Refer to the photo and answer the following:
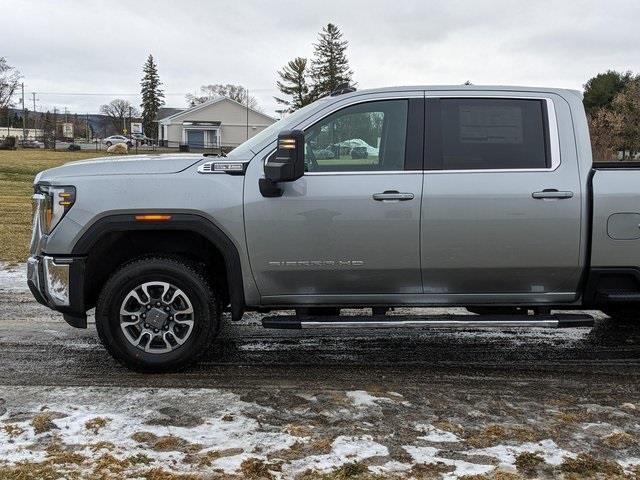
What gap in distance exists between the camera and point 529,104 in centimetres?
489

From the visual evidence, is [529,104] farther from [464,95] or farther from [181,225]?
[181,225]

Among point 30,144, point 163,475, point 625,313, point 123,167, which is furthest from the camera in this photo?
point 30,144

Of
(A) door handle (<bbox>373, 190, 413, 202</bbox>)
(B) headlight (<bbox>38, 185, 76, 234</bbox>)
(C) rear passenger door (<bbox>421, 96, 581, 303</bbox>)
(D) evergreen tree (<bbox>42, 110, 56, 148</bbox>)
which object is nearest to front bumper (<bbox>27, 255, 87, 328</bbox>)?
(B) headlight (<bbox>38, 185, 76, 234</bbox>)

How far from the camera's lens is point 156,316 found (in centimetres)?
471

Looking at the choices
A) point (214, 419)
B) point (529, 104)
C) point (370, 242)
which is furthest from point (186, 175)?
point (529, 104)

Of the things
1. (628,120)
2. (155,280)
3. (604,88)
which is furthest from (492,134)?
(604,88)

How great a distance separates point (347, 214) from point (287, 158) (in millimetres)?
574

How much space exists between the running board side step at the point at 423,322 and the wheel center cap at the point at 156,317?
718 mm

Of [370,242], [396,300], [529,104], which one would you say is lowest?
[396,300]

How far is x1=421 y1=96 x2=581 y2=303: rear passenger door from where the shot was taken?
4.63 metres

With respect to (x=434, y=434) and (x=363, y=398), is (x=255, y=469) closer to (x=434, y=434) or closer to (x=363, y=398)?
(x=434, y=434)

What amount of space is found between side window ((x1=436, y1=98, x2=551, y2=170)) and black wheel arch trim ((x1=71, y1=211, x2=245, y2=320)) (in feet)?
5.30

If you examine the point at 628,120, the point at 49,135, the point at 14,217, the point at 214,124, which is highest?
the point at 214,124

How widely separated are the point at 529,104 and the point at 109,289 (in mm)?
3340
